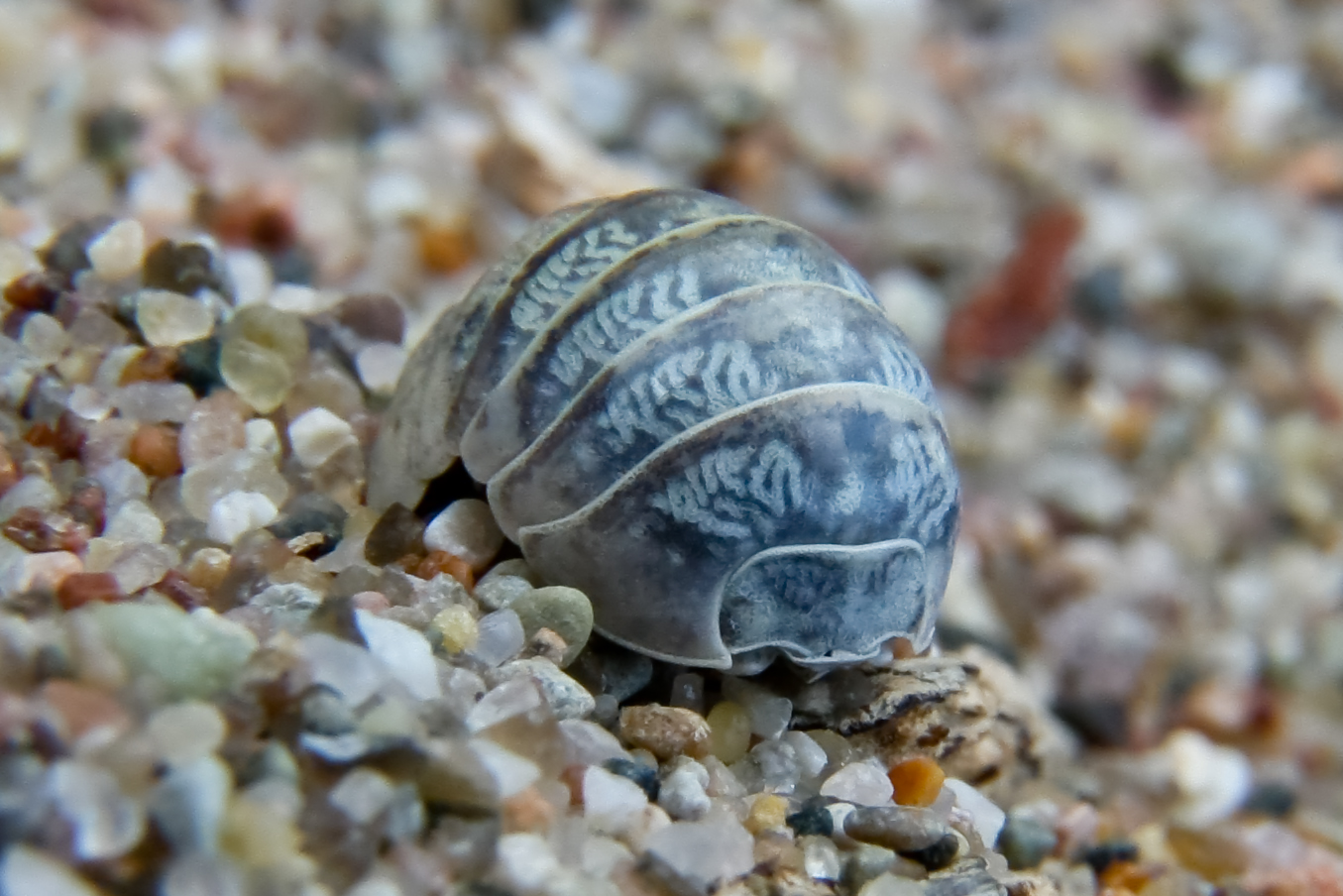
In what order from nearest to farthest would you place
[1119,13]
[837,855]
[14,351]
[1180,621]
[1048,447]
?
[837,855], [14,351], [1180,621], [1048,447], [1119,13]

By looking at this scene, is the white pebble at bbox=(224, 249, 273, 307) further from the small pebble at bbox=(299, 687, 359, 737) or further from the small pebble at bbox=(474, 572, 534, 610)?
the small pebble at bbox=(299, 687, 359, 737)

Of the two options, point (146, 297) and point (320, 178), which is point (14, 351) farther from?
point (320, 178)

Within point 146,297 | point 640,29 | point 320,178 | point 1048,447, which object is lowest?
point 146,297

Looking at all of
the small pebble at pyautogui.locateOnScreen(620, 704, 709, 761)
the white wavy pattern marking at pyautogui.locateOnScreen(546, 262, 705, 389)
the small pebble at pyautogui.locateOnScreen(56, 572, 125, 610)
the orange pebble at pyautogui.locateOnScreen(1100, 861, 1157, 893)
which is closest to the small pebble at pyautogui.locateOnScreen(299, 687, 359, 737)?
the small pebble at pyautogui.locateOnScreen(56, 572, 125, 610)

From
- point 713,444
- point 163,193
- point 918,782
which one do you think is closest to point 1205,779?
point 918,782

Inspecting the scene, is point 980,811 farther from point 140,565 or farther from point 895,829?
point 140,565

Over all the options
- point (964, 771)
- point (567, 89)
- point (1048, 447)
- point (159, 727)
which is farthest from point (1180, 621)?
point (159, 727)
